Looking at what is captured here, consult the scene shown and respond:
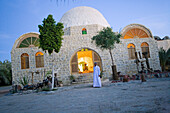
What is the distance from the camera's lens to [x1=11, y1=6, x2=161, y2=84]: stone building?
11164mm

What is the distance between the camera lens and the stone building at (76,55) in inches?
440

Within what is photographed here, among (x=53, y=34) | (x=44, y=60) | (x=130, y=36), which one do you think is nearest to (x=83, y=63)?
(x=44, y=60)

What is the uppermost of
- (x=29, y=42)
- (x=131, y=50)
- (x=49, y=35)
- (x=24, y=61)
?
(x=29, y=42)


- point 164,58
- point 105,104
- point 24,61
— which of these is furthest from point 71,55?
point 164,58

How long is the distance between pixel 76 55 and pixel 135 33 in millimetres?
7264

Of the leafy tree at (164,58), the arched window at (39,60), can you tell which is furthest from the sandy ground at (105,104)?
the leafy tree at (164,58)

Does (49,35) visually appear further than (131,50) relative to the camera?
No

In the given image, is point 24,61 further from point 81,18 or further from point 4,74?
point 4,74

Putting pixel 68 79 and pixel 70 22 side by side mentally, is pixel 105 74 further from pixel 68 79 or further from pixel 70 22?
pixel 70 22

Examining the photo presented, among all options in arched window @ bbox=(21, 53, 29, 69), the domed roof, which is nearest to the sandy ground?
arched window @ bbox=(21, 53, 29, 69)

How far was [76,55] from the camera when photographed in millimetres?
11500

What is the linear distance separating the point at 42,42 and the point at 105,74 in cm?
694

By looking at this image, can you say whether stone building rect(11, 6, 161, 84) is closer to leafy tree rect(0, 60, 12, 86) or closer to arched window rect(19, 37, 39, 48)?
arched window rect(19, 37, 39, 48)

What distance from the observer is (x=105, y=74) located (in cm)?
1098
